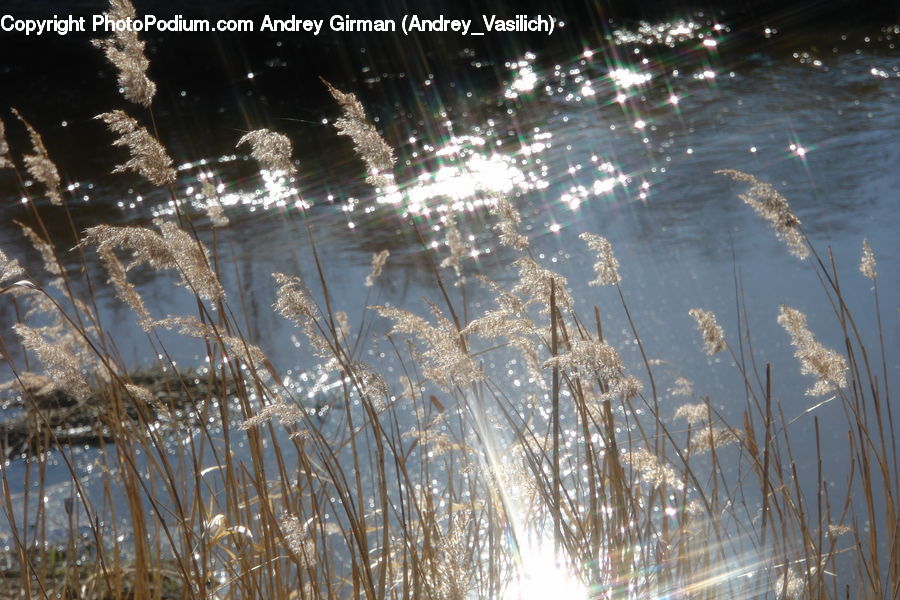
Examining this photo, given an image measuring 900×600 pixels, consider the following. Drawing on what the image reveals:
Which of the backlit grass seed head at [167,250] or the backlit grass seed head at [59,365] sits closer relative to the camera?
the backlit grass seed head at [167,250]

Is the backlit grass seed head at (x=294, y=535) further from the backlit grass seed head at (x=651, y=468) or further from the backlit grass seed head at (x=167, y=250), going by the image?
the backlit grass seed head at (x=651, y=468)

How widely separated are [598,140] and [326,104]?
7.98 feet

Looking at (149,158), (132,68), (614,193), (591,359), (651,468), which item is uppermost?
(132,68)

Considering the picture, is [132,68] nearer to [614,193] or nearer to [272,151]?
[272,151]

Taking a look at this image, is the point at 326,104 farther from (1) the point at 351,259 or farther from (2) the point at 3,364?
(2) the point at 3,364

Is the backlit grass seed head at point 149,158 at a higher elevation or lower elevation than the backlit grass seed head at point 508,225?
higher

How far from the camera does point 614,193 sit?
4.62 metres

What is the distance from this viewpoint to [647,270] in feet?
12.0

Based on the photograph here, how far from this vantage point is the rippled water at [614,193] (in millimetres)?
3293

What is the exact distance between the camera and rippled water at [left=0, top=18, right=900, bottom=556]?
10.8 feet

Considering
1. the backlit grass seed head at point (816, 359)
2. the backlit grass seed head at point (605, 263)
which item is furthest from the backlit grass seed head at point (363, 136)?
the backlit grass seed head at point (816, 359)

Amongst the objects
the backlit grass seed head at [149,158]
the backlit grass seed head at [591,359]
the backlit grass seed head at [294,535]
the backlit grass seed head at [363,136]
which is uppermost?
the backlit grass seed head at [149,158]

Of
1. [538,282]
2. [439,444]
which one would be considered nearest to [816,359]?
[538,282]

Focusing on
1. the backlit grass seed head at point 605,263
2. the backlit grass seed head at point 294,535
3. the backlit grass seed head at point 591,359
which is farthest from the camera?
the backlit grass seed head at point 605,263
